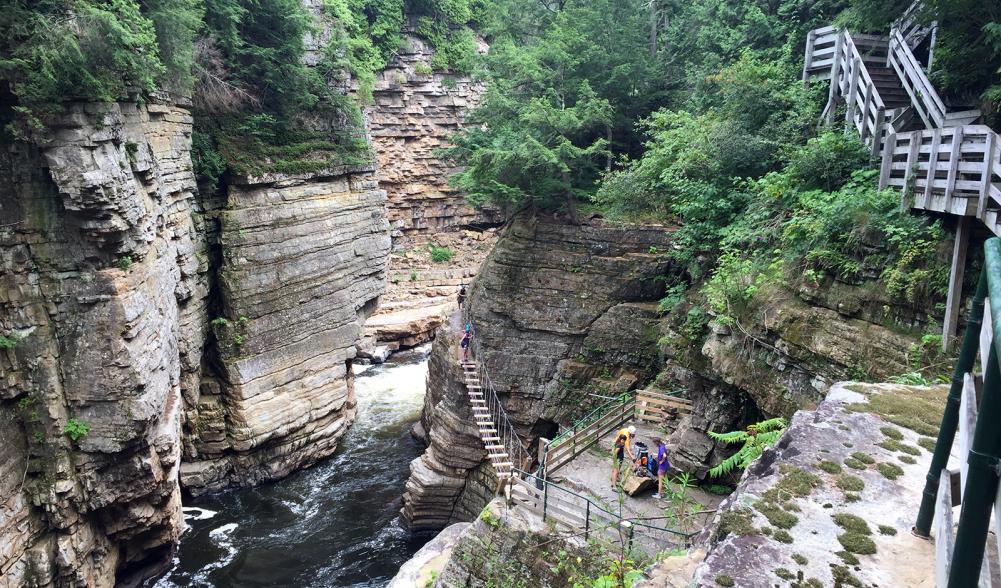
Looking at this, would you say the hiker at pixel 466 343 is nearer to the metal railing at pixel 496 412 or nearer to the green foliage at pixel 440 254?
the metal railing at pixel 496 412

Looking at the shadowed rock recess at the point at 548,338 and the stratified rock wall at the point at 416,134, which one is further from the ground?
the stratified rock wall at the point at 416,134

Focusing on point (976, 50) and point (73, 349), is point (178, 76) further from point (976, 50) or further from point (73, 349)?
point (976, 50)

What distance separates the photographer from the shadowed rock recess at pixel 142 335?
11.9m

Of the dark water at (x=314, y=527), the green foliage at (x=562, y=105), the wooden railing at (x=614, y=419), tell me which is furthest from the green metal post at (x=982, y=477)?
the dark water at (x=314, y=527)

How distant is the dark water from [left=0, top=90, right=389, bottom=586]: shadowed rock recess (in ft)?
2.46

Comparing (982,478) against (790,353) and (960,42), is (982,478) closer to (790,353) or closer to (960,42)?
(790,353)

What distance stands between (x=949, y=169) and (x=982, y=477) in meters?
7.04

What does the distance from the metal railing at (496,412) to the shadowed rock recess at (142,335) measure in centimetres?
575

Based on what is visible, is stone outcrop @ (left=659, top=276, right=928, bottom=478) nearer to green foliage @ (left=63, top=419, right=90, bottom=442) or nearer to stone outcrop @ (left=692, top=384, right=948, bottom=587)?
stone outcrop @ (left=692, top=384, right=948, bottom=587)

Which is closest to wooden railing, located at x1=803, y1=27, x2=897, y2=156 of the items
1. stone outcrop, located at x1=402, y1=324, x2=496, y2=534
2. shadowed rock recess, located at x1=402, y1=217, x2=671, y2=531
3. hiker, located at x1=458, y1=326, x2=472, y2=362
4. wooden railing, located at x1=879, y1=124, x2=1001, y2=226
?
wooden railing, located at x1=879, y1=124, x2=1001, y2=226

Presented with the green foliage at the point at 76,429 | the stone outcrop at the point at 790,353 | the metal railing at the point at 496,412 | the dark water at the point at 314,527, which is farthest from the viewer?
the metal railing at the point at 496,412

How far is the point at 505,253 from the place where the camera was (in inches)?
704

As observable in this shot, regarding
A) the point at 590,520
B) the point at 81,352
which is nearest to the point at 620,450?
the point at 590,520

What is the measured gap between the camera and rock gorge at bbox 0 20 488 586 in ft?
39.0
